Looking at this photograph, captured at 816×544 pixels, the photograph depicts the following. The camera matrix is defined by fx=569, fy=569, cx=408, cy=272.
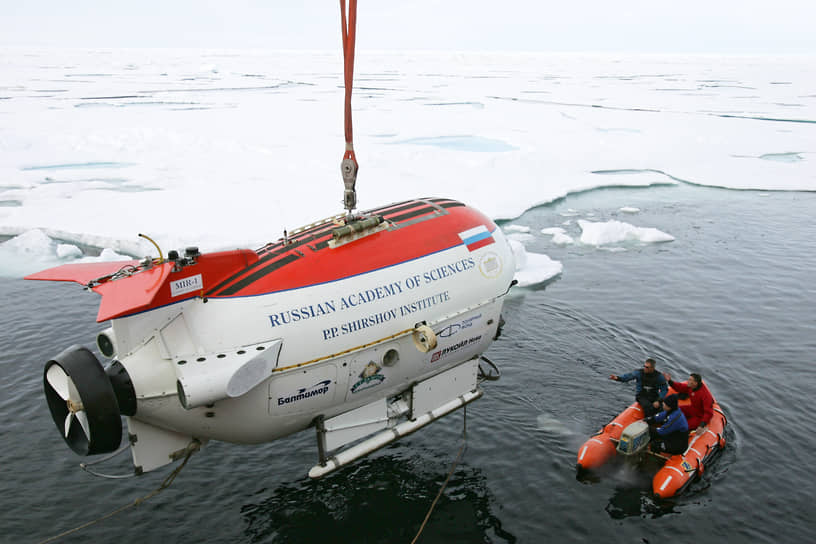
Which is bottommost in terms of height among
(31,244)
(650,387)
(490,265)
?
(650,387)

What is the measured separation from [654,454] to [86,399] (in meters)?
8.00

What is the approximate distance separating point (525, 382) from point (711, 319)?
6.00m

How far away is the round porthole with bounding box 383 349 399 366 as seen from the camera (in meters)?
6.76

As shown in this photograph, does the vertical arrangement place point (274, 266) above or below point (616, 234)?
above

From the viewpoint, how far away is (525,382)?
11.1 metres

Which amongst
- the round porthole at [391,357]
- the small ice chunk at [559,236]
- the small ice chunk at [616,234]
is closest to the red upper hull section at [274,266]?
the round porthole at [391,357]

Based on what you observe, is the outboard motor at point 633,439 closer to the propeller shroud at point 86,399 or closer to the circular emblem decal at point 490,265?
the circular emblem decal at point 490,265

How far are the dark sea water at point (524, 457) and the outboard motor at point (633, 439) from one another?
1.03ft

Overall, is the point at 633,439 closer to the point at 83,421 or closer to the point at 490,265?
the point at 490,265

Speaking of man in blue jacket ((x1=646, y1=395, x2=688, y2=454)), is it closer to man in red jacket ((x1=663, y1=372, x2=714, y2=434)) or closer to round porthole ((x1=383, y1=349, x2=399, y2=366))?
man in red jacket ((x1=663, y1=372, x2=714, y2=434))

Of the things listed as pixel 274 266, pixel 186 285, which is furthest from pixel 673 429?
pixel 186 285

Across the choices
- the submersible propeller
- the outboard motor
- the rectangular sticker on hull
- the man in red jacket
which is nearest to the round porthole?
the rectangular sticker on hull

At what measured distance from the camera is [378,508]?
7.82 m

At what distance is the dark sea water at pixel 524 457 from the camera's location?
764cm
